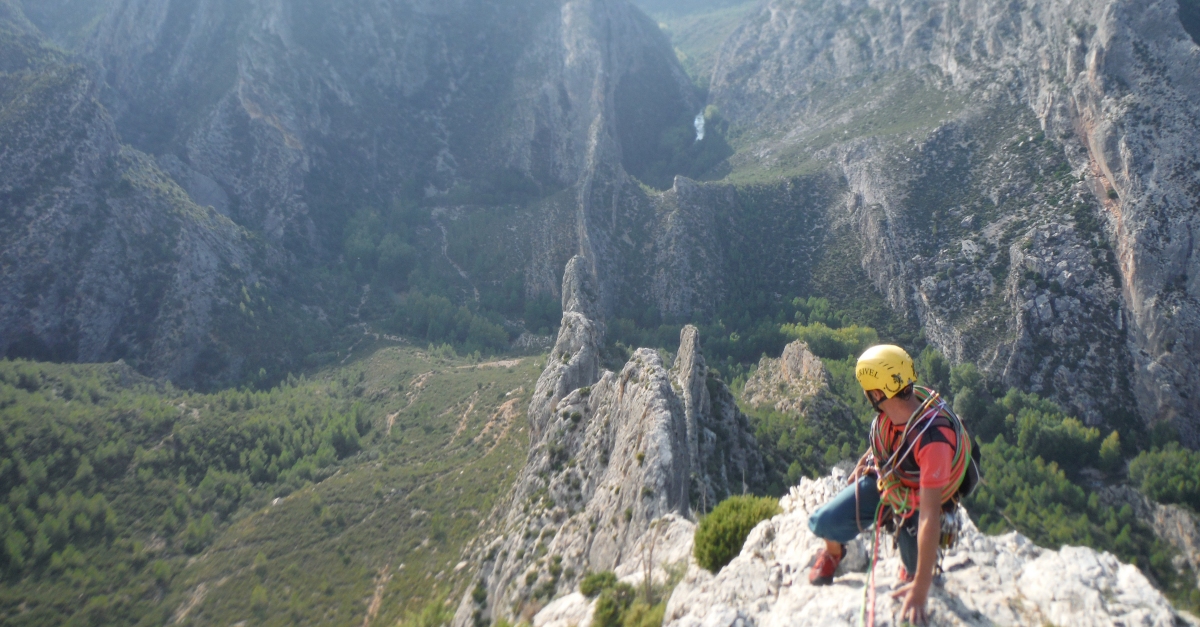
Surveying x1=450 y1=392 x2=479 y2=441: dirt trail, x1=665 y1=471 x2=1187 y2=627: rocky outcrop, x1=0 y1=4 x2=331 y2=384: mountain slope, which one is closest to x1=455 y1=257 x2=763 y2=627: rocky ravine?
x1=665 y1=471 x2=1187 y2=627: rocky outcrop

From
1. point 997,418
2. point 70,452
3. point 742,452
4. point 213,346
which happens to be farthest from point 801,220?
point 70,452

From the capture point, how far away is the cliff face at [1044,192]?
61.6 metres

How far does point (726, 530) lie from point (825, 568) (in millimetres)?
4694

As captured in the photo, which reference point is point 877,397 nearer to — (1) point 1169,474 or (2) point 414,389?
(1) point 1169,474

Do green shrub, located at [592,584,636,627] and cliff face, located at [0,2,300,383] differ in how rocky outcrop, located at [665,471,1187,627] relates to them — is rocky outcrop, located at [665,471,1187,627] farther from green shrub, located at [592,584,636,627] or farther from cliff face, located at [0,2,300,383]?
cliff face, located at [0,2,300,383]

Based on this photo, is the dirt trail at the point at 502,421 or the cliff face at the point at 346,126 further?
the cliff face at the point at 346,126

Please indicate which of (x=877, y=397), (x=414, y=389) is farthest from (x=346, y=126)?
(x=877, y=397)

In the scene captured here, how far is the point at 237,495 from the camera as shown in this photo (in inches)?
2267

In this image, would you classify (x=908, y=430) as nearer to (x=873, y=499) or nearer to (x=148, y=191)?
(x=873, y=499)

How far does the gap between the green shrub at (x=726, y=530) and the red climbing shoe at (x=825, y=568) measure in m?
3.76

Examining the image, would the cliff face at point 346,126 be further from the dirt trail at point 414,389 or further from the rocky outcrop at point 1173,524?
the rocky outcrop at point 1173,524

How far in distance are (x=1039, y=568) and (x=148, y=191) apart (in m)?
107

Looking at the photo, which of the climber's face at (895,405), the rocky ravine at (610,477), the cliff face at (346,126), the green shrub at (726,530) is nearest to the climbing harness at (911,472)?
the climber's face at (895,405)

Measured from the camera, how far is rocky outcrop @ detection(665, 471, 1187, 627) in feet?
28.4
